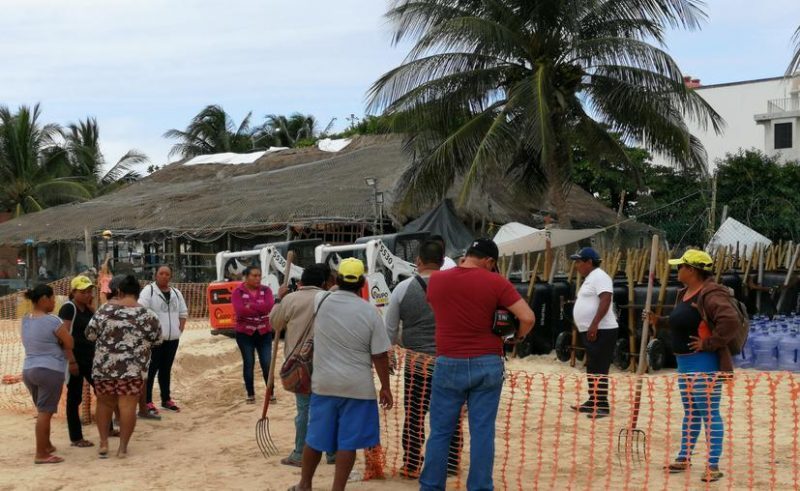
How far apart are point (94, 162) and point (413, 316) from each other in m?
39.9

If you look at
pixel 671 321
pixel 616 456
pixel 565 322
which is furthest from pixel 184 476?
pixel 565 322

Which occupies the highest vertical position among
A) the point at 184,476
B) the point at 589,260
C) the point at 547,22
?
the point at 547,22

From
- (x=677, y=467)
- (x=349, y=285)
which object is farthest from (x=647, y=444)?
(x=349, y=285)

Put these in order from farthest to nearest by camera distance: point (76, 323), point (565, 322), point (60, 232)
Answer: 1. point (60, 232)
2. point (565, 322)
3. point (76, 323)

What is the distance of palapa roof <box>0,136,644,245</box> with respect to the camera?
2338cm

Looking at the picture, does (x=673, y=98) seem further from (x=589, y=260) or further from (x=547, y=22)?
(x=589, y=260)

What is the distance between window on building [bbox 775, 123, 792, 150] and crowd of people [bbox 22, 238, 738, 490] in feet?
118

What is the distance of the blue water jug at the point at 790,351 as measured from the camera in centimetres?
1108

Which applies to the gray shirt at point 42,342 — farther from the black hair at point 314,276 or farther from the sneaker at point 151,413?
the black hair at point 314,276

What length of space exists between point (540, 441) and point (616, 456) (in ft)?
2.00

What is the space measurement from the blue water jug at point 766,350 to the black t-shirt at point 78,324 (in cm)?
767

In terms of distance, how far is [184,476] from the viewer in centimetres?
720

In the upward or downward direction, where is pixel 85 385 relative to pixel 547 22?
downward

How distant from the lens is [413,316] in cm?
654
